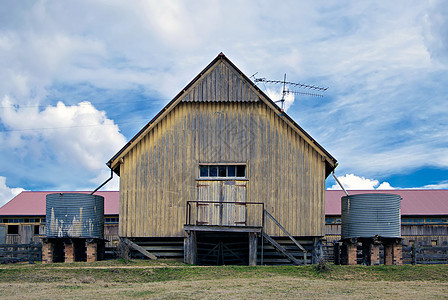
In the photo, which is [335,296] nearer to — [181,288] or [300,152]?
[181,288]

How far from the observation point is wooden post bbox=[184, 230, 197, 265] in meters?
24.5

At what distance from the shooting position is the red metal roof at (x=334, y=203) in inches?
1549

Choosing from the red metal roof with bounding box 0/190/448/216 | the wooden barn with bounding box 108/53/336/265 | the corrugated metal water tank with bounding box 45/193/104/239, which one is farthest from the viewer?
the red metal roof with bounding box 0/190/448/216

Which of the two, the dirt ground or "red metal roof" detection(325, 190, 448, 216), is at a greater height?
"red metal roof" detection(325, 190, 448, 216)

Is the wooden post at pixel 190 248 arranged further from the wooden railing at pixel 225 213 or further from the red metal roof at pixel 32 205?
the red metal roof at pixel 32 205

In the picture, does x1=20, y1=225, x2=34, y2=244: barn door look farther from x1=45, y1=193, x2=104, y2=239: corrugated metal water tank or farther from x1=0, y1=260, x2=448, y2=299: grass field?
x1=0, y1=260, x2=448, y2=299: grass field

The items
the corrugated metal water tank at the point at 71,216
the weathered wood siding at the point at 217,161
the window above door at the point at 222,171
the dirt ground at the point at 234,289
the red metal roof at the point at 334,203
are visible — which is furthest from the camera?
the red metal roof at the point at 334,203

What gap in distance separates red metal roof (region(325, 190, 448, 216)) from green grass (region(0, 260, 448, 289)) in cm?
1718

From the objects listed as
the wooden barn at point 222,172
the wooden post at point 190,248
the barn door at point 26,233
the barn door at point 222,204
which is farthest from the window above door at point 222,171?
the barn door at point 26,233

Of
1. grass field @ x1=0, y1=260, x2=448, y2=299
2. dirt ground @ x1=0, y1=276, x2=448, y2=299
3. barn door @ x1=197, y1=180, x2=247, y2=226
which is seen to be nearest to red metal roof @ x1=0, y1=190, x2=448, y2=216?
barn door @ x1=197, y1=180, x2=247, y2=226

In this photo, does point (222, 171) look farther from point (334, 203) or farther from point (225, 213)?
point (334, 203)

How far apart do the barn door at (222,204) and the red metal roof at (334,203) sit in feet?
49.8

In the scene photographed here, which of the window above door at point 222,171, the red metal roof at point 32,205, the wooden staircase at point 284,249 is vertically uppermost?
the window above door at point 222,171

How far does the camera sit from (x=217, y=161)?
2581cm
